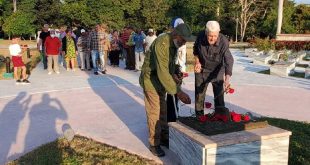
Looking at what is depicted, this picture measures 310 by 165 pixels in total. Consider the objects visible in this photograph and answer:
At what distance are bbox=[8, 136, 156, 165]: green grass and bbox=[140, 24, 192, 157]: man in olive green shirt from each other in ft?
1.46

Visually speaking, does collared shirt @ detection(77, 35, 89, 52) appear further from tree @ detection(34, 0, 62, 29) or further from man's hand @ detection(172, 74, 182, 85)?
tree @ detection(34, 0, 62, 29)

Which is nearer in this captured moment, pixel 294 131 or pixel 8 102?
pixel 294 131

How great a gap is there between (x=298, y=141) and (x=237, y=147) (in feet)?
6.65

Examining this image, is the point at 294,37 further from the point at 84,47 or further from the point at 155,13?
the point at 155,13

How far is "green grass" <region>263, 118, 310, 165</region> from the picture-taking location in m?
5.17

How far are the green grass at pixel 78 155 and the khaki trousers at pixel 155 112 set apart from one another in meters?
0.38

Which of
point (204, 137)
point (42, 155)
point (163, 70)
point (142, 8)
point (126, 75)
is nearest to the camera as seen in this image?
point (204, 137)

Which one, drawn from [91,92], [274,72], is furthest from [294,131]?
[274,72]

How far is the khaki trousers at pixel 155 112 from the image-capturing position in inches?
208

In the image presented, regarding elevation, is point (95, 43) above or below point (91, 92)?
above

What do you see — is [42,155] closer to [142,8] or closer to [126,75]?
[126,75]

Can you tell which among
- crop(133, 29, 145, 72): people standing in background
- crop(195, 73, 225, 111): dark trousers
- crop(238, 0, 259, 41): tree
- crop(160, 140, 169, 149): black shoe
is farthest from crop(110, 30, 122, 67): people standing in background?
crop(238, 0, 259, 41): tree

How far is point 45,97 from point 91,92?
4.04 ft

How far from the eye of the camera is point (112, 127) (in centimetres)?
683
